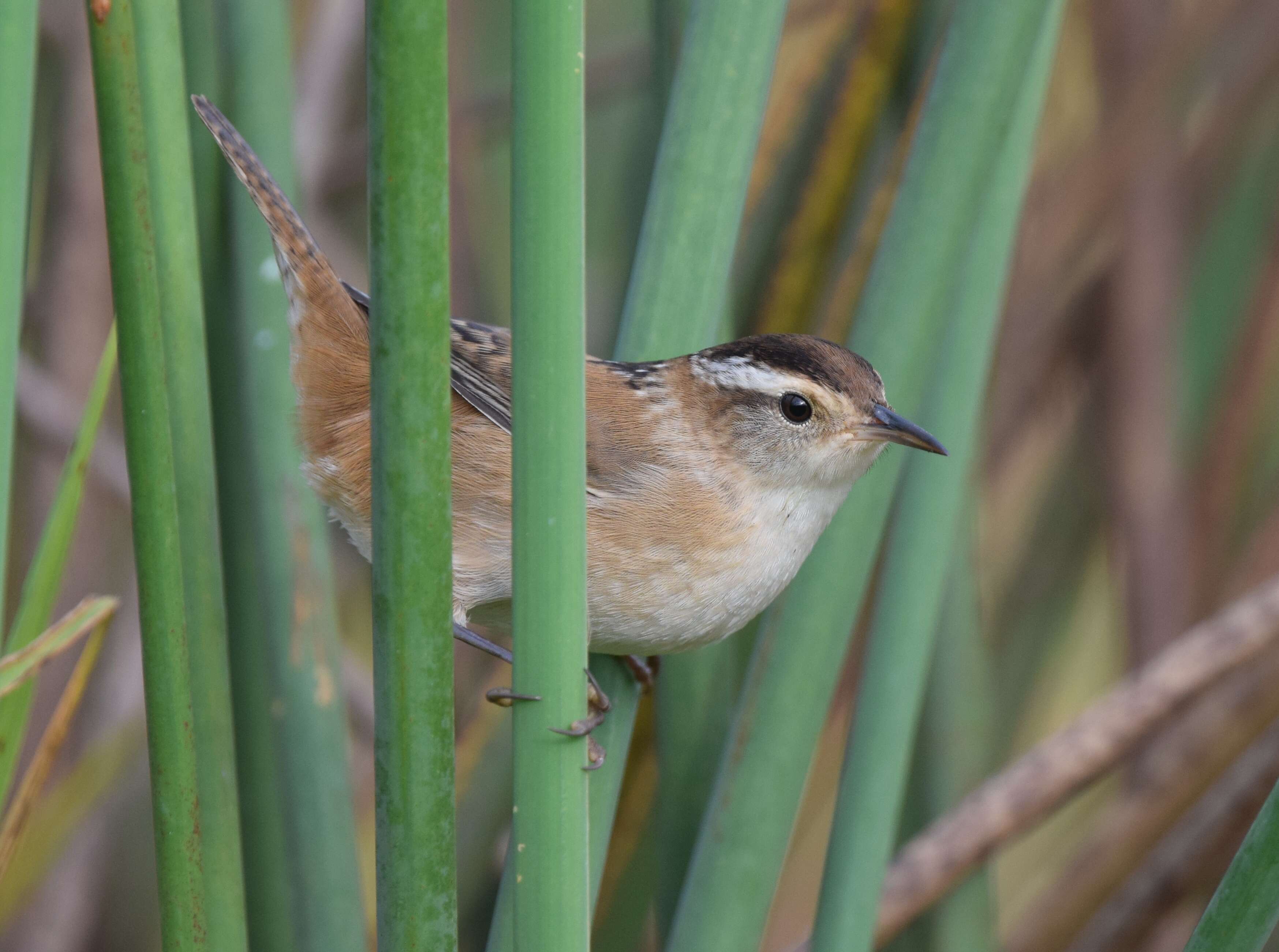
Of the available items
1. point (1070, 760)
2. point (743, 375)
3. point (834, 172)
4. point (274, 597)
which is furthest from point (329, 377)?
point (1070, 760)

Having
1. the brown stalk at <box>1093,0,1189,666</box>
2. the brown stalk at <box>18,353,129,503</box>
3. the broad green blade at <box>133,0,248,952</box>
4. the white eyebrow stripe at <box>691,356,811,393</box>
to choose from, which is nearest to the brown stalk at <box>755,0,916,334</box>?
the white eyebrow stripe at <box>691,356,811,393</box>

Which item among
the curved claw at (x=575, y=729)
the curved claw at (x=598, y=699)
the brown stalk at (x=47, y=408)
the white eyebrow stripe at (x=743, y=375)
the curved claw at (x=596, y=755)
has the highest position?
the white eyebrow stripe at (x=743, y=375)

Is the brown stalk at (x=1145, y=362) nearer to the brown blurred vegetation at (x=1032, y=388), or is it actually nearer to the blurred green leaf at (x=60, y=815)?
the brown blurred vegetation at (x=1032, y=388)

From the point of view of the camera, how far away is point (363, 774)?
281 cm

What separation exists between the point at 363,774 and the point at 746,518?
→ 1452mm

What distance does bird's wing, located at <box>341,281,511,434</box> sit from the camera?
1.88 m

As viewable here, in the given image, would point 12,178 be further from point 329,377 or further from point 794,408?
point 794,408

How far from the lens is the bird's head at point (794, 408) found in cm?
172

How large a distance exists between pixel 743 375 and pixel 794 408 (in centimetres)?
9

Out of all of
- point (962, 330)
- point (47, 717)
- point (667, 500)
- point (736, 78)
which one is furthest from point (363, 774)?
point (736, 78)

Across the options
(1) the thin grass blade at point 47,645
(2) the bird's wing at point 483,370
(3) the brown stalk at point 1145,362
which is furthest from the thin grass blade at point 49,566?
(3) the brown stalk at point 1145,362

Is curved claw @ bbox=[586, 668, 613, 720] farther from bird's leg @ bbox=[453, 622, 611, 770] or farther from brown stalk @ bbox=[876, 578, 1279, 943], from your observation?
brown stalk @ bbox=[876, 578, 1279, 943]

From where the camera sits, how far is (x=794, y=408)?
1.86 m

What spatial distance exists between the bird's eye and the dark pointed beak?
0.47 feet
